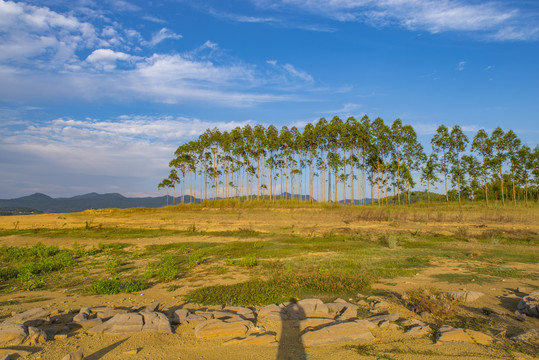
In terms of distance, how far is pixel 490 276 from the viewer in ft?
34.5

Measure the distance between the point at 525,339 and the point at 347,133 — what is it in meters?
45.7

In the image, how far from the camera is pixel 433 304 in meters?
6.86

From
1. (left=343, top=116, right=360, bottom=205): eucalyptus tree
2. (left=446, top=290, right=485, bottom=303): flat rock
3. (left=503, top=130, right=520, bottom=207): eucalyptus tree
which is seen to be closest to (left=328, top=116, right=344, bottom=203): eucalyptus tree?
(left=343, top=116, right=360, bottom=205): eucalyptus tree

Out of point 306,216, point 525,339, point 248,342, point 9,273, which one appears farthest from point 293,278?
point 306,216

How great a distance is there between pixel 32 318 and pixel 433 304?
8.67 metres

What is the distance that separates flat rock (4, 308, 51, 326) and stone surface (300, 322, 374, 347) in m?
5.41

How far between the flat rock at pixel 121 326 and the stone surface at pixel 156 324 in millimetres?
94

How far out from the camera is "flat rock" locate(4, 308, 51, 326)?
6.17 meters

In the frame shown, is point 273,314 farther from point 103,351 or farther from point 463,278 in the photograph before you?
point 463,278

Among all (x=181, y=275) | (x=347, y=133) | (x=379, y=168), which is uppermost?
(x=347, y=133)

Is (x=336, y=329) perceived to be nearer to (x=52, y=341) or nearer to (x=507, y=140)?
(x=52, y=341)

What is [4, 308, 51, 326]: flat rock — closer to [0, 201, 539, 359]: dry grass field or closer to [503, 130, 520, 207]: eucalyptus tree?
[0, 201, 539, 359]: dry grass field

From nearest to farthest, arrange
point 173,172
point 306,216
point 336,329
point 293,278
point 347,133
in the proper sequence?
point 336,329, point 293,278, point 306,216, point 347,133, point 173,172

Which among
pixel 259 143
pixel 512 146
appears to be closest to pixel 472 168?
pixel 512 146
